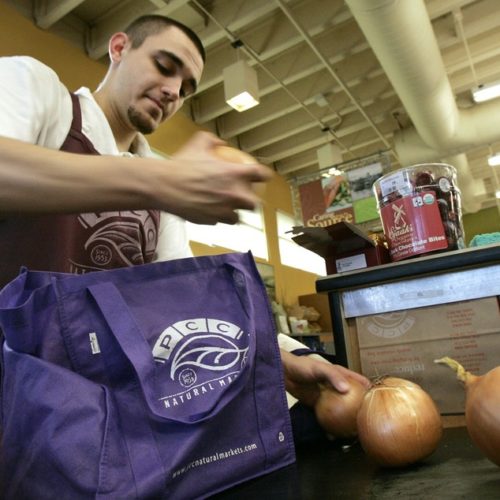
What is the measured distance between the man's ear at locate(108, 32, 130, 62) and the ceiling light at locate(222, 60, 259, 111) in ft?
8.56

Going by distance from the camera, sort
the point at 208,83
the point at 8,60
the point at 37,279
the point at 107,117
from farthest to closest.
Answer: the point at 208,83 → the point at 107,117 → the point at 8,60 → the point at 37,279

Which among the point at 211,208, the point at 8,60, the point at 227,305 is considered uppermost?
the point at 8,60

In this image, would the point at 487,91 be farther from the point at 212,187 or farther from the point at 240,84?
the point at 212,187

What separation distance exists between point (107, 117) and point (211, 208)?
2.68 ft

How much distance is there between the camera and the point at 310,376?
1.02 meters

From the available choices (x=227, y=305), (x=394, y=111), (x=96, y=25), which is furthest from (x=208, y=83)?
(x=227, y=305)

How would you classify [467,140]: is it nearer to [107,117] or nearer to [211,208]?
[107,117]

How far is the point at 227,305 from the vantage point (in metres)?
0.82

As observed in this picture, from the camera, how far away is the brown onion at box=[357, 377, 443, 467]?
0.76 meters

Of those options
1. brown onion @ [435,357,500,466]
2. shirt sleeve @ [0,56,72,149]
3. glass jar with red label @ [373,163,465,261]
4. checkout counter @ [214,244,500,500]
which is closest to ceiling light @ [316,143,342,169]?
glass jar with red label @ [373,163,465,261]

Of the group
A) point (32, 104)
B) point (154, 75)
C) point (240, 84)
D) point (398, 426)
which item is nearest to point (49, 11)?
point (240, 84)

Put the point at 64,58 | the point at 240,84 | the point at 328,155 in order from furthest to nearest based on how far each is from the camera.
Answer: the point at 328,155
the point at 240,84
the point at 64,58

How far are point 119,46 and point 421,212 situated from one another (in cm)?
105

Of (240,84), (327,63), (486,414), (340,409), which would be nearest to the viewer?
(486,414)
